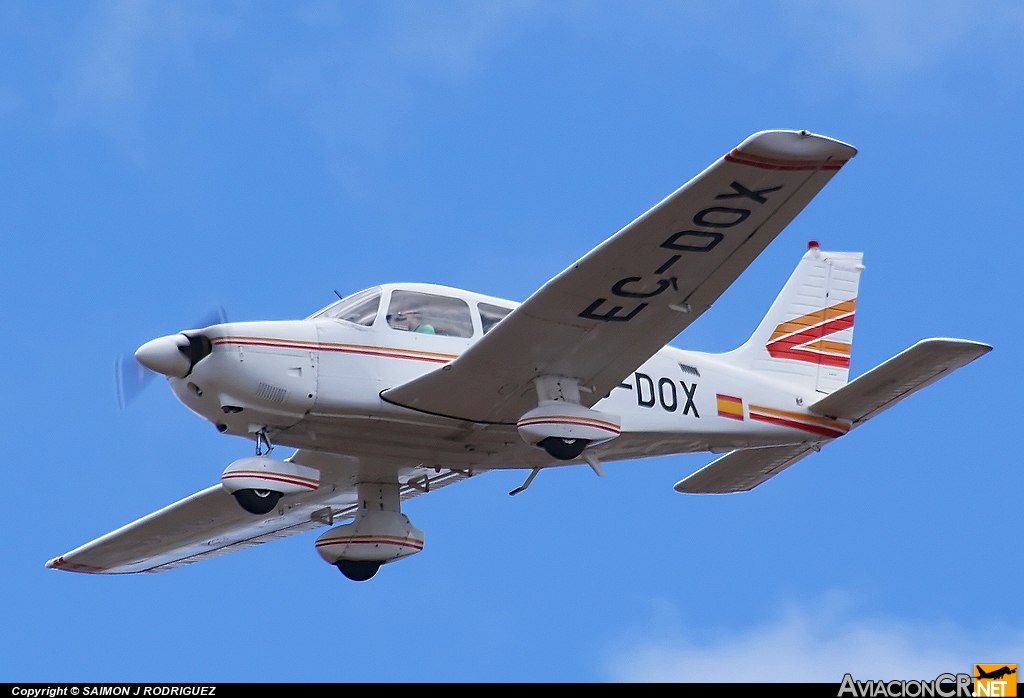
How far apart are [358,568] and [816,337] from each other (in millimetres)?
6631

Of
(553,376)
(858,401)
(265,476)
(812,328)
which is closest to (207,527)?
(265,476)

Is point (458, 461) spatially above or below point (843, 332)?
below

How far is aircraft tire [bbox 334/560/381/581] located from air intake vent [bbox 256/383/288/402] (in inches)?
123

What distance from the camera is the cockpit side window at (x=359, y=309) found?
16.2 meters

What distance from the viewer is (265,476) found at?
51.6 feet

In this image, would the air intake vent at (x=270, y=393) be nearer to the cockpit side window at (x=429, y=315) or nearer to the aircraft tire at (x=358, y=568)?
the cockpit side window at (x=429, y=315)

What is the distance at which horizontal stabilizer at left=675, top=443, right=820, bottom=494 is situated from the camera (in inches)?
738

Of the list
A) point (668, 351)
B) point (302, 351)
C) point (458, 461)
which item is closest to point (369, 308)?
point (302, 351)

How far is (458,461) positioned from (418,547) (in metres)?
1.25

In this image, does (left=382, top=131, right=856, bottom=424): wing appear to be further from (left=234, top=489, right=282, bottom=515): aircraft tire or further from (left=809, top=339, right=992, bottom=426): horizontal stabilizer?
(left=809, top=339, right=992, bottom=426): horizontal stabilizer

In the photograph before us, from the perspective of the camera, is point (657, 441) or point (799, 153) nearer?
point (799, 153)

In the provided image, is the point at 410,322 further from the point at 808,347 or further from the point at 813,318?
the point at 813,318

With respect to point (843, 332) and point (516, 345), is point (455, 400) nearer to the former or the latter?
point (516, 345)

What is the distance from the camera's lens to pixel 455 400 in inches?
634
